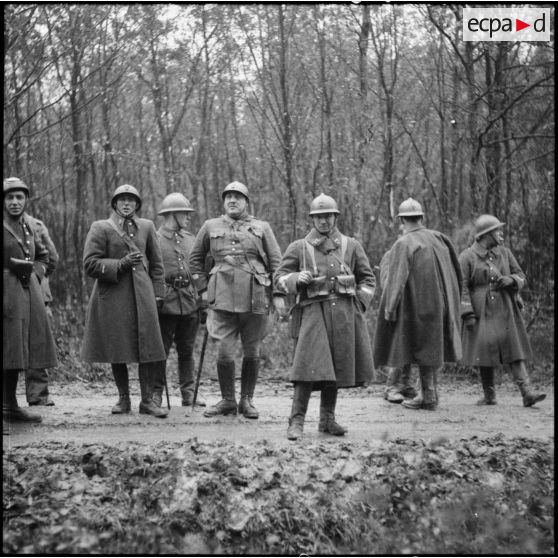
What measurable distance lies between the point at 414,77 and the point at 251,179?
449 centimetres

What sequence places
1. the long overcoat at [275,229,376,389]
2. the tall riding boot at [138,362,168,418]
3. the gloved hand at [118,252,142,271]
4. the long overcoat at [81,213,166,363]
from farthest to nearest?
the tall riding boot at [138,362,168,418]
the long overcoat at [81,213,166,363]
the gloved hand at [118,252,142,271]
the long overcoat at [275,229,376,389]

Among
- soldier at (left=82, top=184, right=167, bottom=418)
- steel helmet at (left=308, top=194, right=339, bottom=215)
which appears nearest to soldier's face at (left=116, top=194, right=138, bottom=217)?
soldier at (left=82, top=184, right=167, bottom=418)

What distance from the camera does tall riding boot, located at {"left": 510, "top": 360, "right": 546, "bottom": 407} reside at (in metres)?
9.29

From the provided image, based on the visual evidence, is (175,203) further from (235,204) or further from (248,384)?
(248,384)

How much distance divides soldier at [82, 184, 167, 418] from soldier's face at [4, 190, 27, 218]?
2.82 feet

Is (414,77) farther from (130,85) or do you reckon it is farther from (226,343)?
(226,343)

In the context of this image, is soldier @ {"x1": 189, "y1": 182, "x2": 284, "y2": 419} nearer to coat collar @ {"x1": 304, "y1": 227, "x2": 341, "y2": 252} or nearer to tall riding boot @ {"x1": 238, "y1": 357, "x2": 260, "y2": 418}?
tall riding boot @ {"x1": 238, "y1": 357, "x2": 260, "y2": 418}

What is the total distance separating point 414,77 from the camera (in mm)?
14383

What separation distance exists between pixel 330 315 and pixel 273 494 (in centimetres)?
209

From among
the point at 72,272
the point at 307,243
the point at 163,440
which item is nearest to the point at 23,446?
the point at 163,440

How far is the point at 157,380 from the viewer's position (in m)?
8.75

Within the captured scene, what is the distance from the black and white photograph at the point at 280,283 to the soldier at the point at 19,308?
3 cm

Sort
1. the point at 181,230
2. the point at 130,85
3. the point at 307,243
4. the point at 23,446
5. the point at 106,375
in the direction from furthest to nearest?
the point at 130,85 < the point at 106,375 < the point at 181,230 < the point at 307,243 < the point at 23,446

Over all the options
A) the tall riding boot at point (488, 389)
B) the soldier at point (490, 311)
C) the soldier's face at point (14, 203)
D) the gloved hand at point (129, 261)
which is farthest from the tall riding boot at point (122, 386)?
the tall riding boot at point (488, 389)
